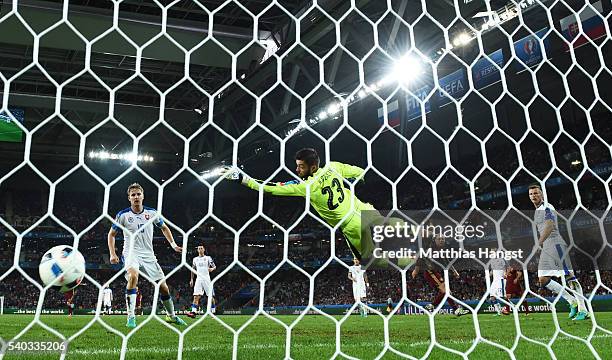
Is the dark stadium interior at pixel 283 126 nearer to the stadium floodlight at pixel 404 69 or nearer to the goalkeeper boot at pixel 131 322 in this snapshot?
the stadium floodlight at pixel 404 69

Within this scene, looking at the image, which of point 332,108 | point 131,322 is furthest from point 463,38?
point 131,322

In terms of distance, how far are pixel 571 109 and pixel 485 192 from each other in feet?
13.1

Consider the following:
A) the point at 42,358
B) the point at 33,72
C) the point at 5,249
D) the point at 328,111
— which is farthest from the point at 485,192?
the point at 5,249

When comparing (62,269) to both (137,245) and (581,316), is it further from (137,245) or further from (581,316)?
(581,316)

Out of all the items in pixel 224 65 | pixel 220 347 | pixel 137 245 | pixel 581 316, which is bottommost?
pixel 220 347

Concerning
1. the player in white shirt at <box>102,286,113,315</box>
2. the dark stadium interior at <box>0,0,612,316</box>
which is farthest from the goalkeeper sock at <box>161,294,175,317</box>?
the player in white shirt at <box>102,286,113,315</box>

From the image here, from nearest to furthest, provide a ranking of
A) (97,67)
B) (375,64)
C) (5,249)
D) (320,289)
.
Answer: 1. (375,64)
2. (97,67)
3. (320,289)
4. (5,249)

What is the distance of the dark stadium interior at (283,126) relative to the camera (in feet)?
25.8

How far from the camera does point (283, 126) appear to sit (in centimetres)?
1245

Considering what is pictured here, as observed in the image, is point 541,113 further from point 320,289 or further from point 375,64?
point 320,289

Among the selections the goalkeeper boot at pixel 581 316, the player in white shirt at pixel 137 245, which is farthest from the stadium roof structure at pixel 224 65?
the goalkeeper boot at pixel 581 316

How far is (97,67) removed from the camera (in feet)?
38.3

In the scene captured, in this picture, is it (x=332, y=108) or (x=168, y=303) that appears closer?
(x=168, y=303)

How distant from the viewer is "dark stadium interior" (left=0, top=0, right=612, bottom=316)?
25.8 feet
